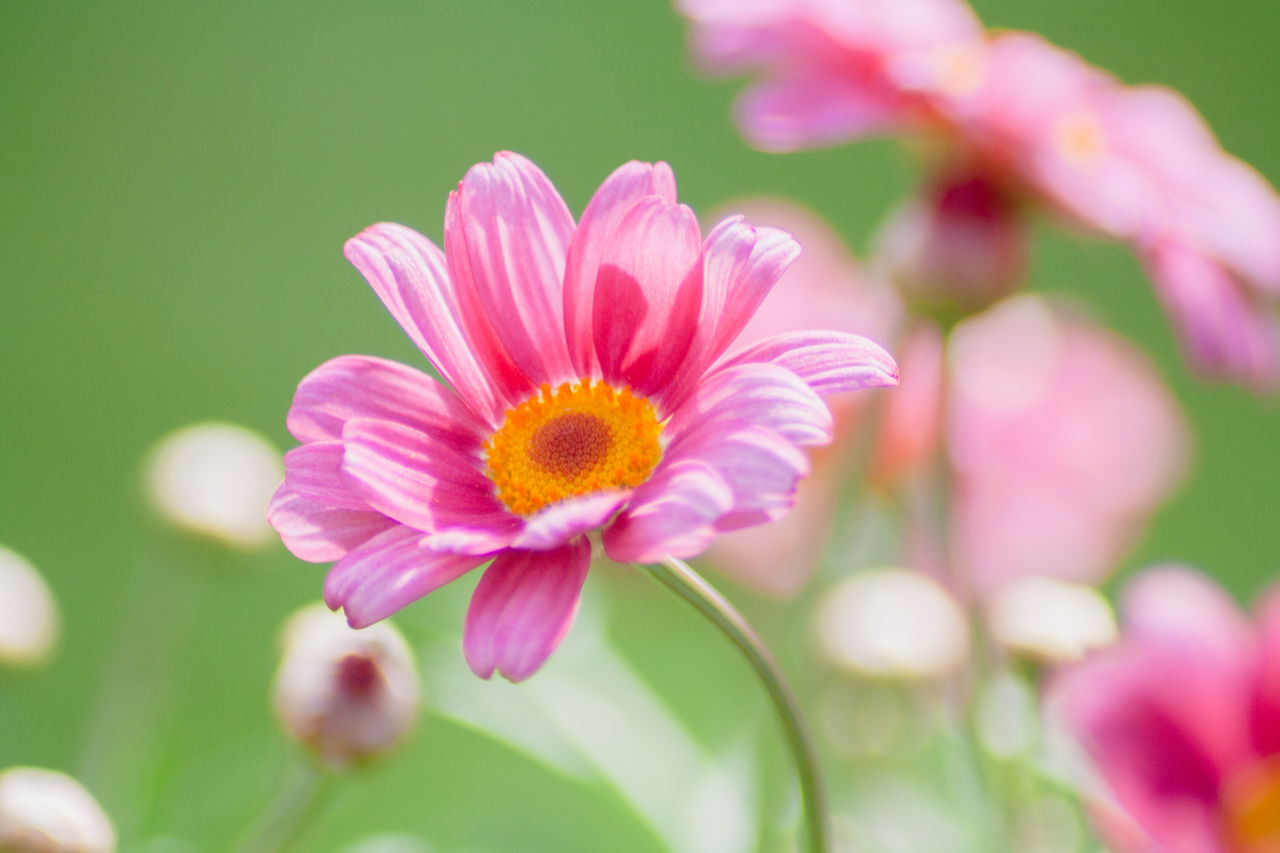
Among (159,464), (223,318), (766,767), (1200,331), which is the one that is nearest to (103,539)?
(223,318)

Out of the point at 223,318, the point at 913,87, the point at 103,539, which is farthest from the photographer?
the point at 223,318

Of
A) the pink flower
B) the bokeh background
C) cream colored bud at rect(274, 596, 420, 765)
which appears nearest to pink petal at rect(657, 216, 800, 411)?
the pink flower

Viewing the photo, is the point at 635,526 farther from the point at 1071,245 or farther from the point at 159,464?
the point at 1071,245

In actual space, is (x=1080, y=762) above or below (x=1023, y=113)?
below

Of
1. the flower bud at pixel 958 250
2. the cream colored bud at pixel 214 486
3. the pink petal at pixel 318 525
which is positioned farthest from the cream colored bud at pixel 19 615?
the flower bud at pixel 958 250

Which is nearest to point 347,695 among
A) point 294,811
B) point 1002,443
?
point 294,811

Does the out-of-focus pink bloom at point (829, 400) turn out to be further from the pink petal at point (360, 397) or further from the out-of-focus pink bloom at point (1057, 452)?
the pink petal at point (360, 397)

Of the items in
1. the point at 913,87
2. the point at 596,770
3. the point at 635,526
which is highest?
the point at 913,87
